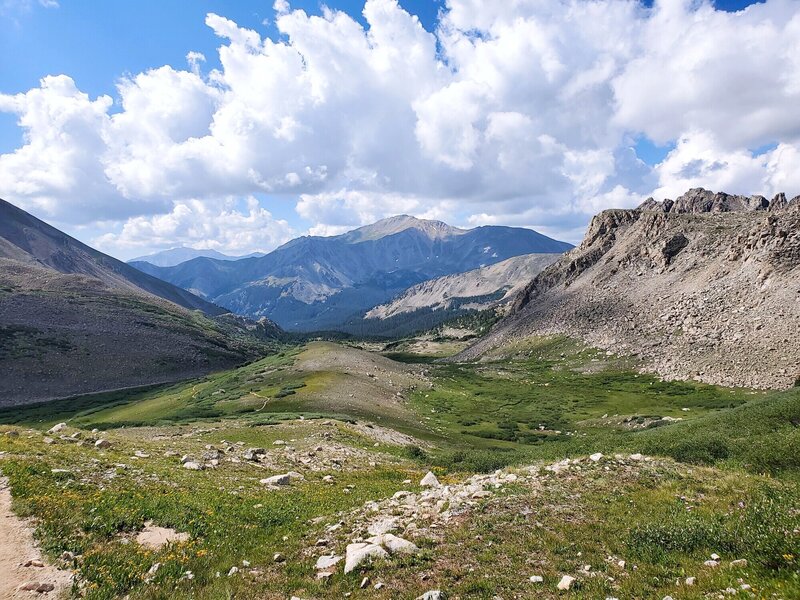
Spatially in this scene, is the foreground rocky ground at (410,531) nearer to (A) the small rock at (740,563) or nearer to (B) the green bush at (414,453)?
(A) the small rock at (740,563)

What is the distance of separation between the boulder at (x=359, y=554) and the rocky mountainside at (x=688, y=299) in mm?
85686

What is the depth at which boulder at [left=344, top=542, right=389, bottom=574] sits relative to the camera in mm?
11570

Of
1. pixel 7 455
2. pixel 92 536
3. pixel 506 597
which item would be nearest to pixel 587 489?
pixel 506 597

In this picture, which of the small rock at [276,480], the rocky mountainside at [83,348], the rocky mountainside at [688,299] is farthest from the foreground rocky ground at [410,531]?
the rocky mountainside at [83,348]

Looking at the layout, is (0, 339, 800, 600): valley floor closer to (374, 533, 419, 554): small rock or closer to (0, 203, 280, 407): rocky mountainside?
(374, 533, 419, 554): small rock

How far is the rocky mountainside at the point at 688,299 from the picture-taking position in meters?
83.3

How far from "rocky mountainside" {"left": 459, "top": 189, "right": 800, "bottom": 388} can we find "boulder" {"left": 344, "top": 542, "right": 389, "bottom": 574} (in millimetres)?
85686

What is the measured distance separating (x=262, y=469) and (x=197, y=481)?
501 centimetres

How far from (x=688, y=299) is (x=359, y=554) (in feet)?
435

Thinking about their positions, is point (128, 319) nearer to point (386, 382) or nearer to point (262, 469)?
point (386, 382)

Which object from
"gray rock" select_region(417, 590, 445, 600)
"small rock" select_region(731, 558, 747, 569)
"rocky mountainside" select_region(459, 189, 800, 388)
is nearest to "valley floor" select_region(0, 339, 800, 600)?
"small rock" select_region(731, 558, 747, 569)

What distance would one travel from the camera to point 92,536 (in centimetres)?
1302

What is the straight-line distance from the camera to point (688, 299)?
11556 cm

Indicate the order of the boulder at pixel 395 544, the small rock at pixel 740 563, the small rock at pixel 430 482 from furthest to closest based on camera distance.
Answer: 1. the small rock at pixel 430 482
2. the boulder at pixel 395 544
3. the small rock at pixel 740 563
